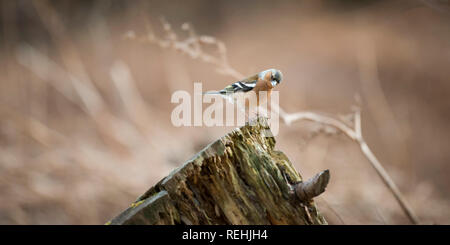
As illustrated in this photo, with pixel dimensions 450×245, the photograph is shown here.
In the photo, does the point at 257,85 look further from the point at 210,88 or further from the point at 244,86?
the point at 210,88

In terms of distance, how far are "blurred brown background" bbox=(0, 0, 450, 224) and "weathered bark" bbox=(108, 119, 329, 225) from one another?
530 millimetres

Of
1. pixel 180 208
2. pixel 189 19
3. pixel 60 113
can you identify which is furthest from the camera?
pixel 189 19

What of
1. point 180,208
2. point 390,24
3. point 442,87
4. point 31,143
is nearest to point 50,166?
point 31,143

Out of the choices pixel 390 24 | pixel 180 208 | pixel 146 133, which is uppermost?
pixel 390 24

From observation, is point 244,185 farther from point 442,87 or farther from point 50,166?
point 442,87

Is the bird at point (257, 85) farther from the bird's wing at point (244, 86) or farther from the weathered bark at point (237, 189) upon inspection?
the weathered bark at point (237, 189)

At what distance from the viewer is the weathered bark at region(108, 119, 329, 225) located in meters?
0.77

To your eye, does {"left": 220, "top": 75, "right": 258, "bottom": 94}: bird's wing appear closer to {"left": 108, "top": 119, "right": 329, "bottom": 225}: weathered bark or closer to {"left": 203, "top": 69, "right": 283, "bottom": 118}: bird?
{"left": 203, "top": 69, "right": 283, "bottom": 118}: bird

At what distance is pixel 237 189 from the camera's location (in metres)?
0.81

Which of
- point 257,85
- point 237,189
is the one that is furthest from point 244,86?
point 237,189

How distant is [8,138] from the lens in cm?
347

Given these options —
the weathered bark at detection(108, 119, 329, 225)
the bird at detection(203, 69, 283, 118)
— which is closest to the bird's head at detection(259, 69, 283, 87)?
the bird at detection(203, 69, 283, 118)

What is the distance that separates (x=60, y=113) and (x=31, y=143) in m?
0.88

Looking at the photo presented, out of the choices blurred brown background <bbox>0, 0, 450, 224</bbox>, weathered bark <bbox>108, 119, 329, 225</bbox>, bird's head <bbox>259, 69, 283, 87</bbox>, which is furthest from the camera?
blurred brown background <bbox>0, 0, 450, 224</bbox>
